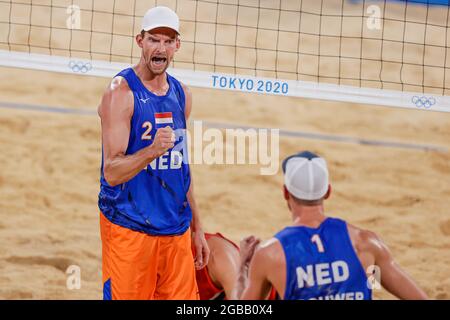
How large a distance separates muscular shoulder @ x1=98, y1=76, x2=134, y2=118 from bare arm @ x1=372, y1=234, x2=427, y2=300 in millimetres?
1649

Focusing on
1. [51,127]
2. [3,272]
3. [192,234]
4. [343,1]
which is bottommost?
[3,272]

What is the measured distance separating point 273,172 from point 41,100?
2.97 m

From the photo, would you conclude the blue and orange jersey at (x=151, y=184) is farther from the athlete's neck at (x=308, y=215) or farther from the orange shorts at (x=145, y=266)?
the athlete's neck at (x=308, y=215)

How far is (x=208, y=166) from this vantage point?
1039 centimetres

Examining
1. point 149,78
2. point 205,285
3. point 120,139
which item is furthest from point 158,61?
point 205,285

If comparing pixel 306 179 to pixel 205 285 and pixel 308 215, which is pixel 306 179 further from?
pixel 205 285

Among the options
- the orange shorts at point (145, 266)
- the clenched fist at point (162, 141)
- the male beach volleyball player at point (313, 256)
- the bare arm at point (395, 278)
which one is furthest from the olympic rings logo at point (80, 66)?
the bare arm at point (395, 278)

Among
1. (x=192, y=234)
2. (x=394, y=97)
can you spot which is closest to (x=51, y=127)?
(x=394, y=97)

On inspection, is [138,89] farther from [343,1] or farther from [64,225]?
[343,1]

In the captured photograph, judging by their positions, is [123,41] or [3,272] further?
[123,41]

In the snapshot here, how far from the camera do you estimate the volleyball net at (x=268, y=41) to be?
1215 cm

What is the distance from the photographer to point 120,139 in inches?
220

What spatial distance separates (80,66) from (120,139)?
2.77 meters

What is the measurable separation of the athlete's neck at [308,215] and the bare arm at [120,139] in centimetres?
91
